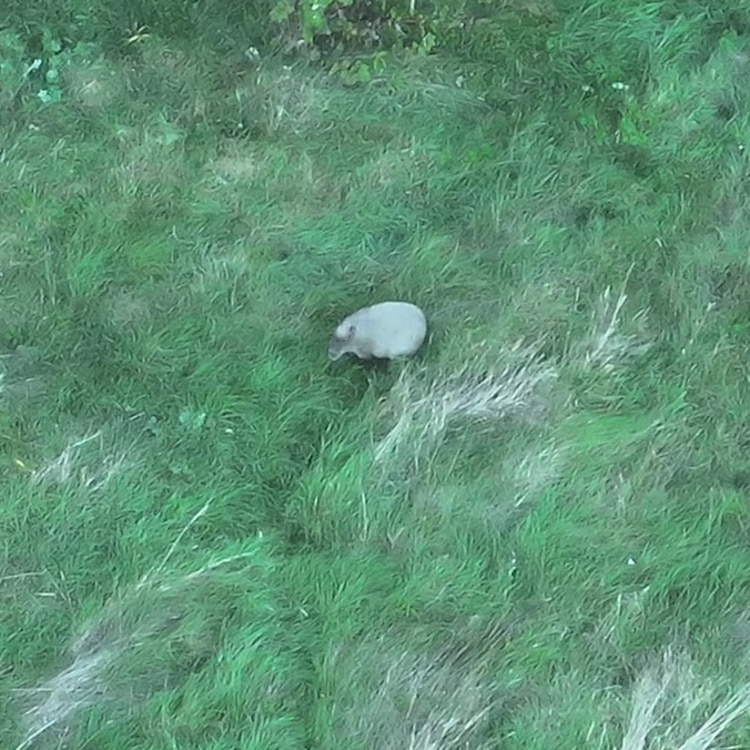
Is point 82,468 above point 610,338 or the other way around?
the other way around

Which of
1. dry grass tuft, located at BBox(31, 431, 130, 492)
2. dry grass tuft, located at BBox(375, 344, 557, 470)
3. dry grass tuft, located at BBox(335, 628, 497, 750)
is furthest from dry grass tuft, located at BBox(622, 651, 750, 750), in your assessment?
dry grass tuft, located at BBox(31, 431, 130, 492)

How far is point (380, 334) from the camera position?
3.26 m

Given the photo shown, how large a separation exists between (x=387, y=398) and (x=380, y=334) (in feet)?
0.63

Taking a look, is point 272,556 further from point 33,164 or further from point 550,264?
point 33,164

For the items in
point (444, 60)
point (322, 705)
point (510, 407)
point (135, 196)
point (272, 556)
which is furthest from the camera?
point (444, 60)

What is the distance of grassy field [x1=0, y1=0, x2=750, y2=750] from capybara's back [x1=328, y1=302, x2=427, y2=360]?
0.06 meters

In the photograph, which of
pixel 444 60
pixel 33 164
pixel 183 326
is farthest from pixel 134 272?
pixel 444 60

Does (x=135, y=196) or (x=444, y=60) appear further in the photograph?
(x=444, y=60)

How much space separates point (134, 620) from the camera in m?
2.80

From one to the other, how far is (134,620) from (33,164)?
1.62m

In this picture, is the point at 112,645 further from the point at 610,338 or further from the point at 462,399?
the point at 610,338

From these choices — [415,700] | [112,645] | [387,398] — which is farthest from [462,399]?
[112,645]

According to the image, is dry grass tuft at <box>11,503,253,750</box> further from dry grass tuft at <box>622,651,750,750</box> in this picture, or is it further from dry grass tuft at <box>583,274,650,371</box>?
dry grass tuft at <box>583,274,650,371</box>

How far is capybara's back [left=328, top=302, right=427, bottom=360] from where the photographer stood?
3260 millimetres
